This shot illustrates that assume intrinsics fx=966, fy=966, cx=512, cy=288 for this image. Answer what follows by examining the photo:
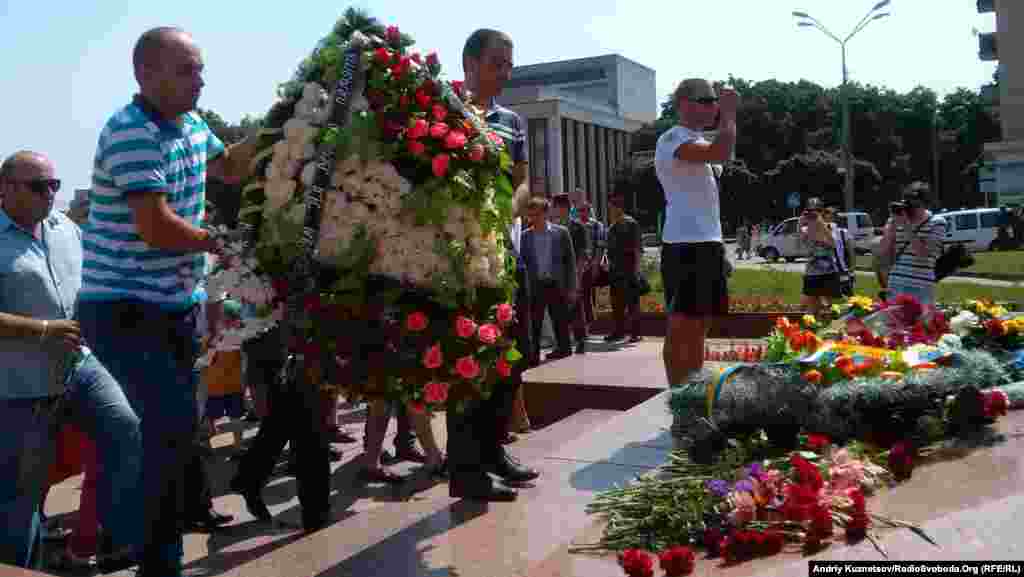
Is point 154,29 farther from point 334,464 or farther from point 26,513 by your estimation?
point 334,464

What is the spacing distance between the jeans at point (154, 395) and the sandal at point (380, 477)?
187 cm

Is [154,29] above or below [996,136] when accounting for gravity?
below

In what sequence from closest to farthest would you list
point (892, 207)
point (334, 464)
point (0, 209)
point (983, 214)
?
point (0, 209) < point (334, 464) < point (892, 207) < point (983, 214)

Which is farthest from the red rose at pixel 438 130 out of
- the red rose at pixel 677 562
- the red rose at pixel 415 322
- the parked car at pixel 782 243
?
the parked car at pixel 782 243

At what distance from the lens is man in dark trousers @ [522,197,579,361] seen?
9.38 m

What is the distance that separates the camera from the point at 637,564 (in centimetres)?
280

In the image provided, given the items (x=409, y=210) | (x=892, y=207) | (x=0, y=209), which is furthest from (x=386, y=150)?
(x=892, y=207)

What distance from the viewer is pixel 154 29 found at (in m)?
3.17

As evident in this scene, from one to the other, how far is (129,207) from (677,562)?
2032 millimetres

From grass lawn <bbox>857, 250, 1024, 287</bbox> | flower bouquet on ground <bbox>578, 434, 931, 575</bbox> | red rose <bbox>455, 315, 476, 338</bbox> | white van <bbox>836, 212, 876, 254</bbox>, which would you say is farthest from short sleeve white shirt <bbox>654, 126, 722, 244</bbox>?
white van <bbox>836, 212, 876, 254</bbox>

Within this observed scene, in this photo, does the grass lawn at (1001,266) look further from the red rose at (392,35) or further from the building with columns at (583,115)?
the building with columns at (583,115)

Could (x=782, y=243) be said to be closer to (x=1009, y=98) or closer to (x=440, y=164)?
(x=1009, y=98)

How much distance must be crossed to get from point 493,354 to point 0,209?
202cm

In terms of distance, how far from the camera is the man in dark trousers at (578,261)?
33.2 ft
